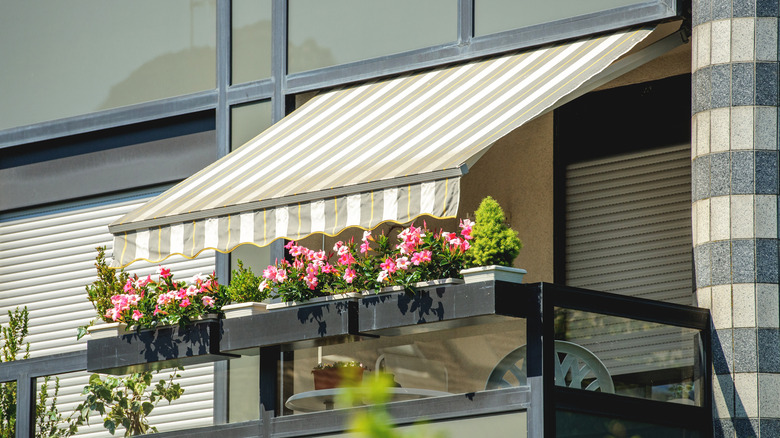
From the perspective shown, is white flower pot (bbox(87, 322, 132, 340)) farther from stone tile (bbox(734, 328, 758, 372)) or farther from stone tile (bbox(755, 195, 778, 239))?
stone tile (bbox(755, 195, 778, 239))

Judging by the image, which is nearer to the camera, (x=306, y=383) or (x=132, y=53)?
(x=306, y=383)

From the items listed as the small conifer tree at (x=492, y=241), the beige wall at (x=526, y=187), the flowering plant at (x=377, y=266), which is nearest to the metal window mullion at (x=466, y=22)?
the beige wall at (x=526, y=187)

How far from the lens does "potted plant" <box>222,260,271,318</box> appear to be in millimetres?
9555

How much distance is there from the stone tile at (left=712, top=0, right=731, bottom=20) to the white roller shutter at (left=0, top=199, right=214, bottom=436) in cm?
576


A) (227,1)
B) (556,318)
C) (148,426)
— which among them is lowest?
(148,426)

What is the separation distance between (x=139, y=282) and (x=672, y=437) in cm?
475

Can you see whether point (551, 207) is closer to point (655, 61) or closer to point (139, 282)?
point (655, 61)

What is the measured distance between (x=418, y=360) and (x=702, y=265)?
2423 millimetres

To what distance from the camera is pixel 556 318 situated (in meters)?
8.16

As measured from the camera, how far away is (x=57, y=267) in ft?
43.7

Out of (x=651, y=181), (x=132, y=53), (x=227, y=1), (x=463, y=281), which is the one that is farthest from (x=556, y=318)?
(x=132, y=53)

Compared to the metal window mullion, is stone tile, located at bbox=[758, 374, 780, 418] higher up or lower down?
lower down

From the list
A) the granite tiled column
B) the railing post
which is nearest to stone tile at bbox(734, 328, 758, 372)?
the granite tiled column

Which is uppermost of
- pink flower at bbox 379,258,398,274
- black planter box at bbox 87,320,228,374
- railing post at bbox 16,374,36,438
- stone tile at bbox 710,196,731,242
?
stone tile at bbox 710,196,731,242
